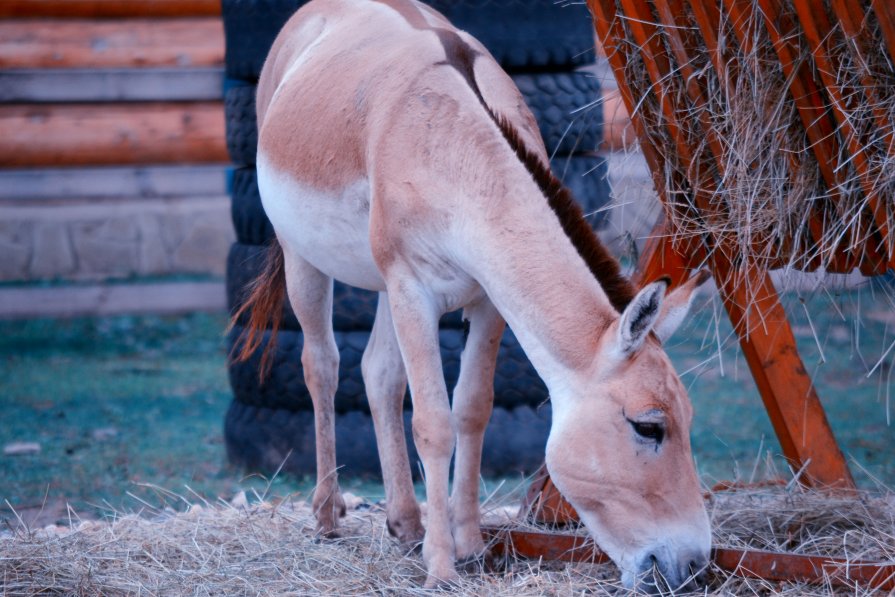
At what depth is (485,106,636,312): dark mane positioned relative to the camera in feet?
9.87

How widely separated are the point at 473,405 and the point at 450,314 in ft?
5.31

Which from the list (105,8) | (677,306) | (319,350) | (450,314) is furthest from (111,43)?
(677,306)

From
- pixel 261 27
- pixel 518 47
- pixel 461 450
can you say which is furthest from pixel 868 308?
pixel 461 450

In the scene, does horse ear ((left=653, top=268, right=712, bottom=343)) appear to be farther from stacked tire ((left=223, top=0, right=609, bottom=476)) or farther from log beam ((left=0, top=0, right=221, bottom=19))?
log beam ((left=0, top=0, right=221, bottom=19))

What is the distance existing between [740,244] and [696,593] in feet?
3.45

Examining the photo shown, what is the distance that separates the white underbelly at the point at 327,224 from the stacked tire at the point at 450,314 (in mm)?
1261

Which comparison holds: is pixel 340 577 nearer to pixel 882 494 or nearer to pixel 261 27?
pixel 882 494

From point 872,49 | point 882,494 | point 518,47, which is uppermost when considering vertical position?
point 872,49

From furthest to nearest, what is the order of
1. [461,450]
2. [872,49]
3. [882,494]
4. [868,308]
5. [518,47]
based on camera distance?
[868,308], [518,47], [882,494], [461,450], [872,49]

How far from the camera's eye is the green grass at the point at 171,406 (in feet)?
16.8

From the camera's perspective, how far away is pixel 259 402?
17.8ft

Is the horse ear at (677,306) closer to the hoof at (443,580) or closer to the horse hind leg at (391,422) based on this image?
the hoof at (443,580)

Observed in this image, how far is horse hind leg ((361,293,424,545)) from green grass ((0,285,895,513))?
0.72 meters

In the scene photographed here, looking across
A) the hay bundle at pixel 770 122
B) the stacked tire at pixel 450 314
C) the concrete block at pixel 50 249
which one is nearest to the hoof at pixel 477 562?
the hay bundle at pixel 770 122
